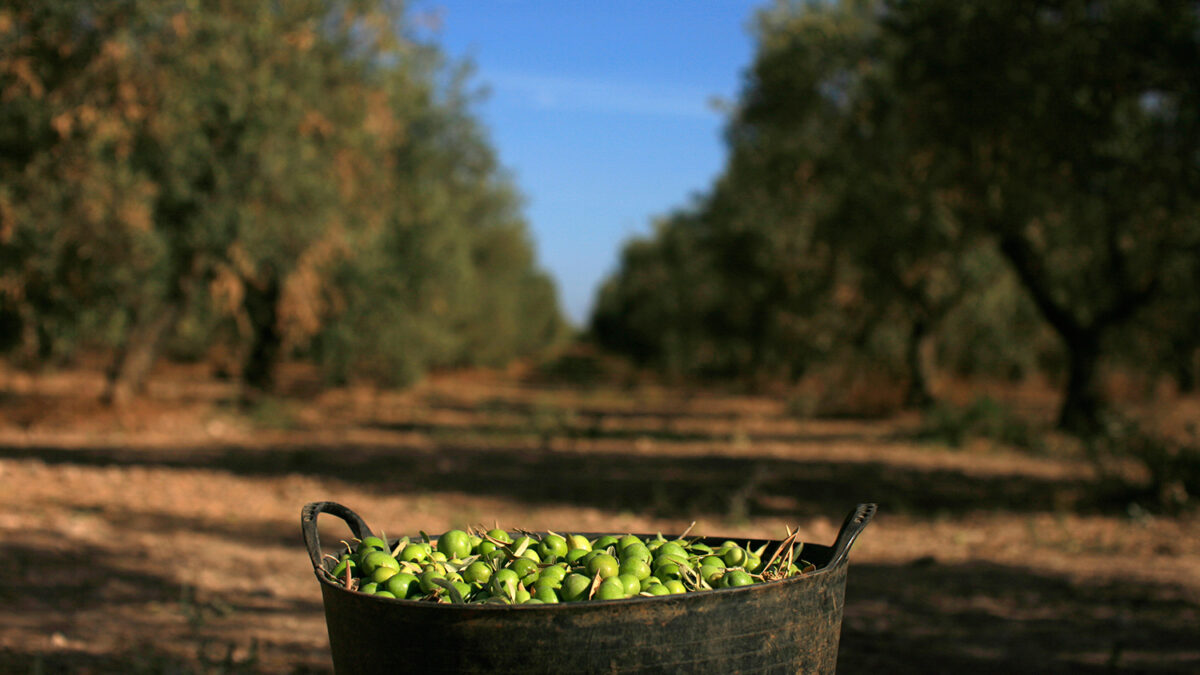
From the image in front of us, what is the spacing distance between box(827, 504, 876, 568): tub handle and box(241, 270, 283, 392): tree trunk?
1786 cm

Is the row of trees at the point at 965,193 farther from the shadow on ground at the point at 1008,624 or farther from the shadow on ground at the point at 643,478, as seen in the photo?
the shadow on ground at the point at 1008,624

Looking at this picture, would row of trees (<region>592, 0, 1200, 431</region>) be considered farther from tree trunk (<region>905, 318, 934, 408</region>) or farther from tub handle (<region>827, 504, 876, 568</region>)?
tub handle (<region>827, 504, 876, 568</region>)

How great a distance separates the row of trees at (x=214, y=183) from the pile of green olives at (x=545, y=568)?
8.48 m

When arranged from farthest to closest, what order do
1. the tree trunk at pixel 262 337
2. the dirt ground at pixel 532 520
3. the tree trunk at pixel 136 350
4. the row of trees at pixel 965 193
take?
the tree trunk at pixel 262 337
the tree trunk at pixel 136 350
the row of trees at pixel 965 193
the dirt ground at pixel 532 520

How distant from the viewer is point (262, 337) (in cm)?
2111

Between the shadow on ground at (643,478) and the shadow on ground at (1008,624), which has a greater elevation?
the shadow on ground at (643,478)

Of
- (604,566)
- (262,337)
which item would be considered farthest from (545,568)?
(262,337)

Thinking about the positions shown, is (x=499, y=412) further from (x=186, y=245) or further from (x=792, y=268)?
(x=186, y=245)

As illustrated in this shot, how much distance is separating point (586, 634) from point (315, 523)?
803 millimetres

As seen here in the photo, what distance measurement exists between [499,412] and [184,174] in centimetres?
1023

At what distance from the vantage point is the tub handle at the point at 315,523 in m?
2.20

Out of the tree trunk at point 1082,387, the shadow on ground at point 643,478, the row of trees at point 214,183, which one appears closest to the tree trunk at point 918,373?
the tree trunk at point 1082,387

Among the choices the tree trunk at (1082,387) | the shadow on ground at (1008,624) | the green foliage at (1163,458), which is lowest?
the shadow on ground at (1008,624)

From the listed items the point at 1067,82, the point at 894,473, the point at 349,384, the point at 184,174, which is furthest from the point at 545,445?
the point at 349,384
